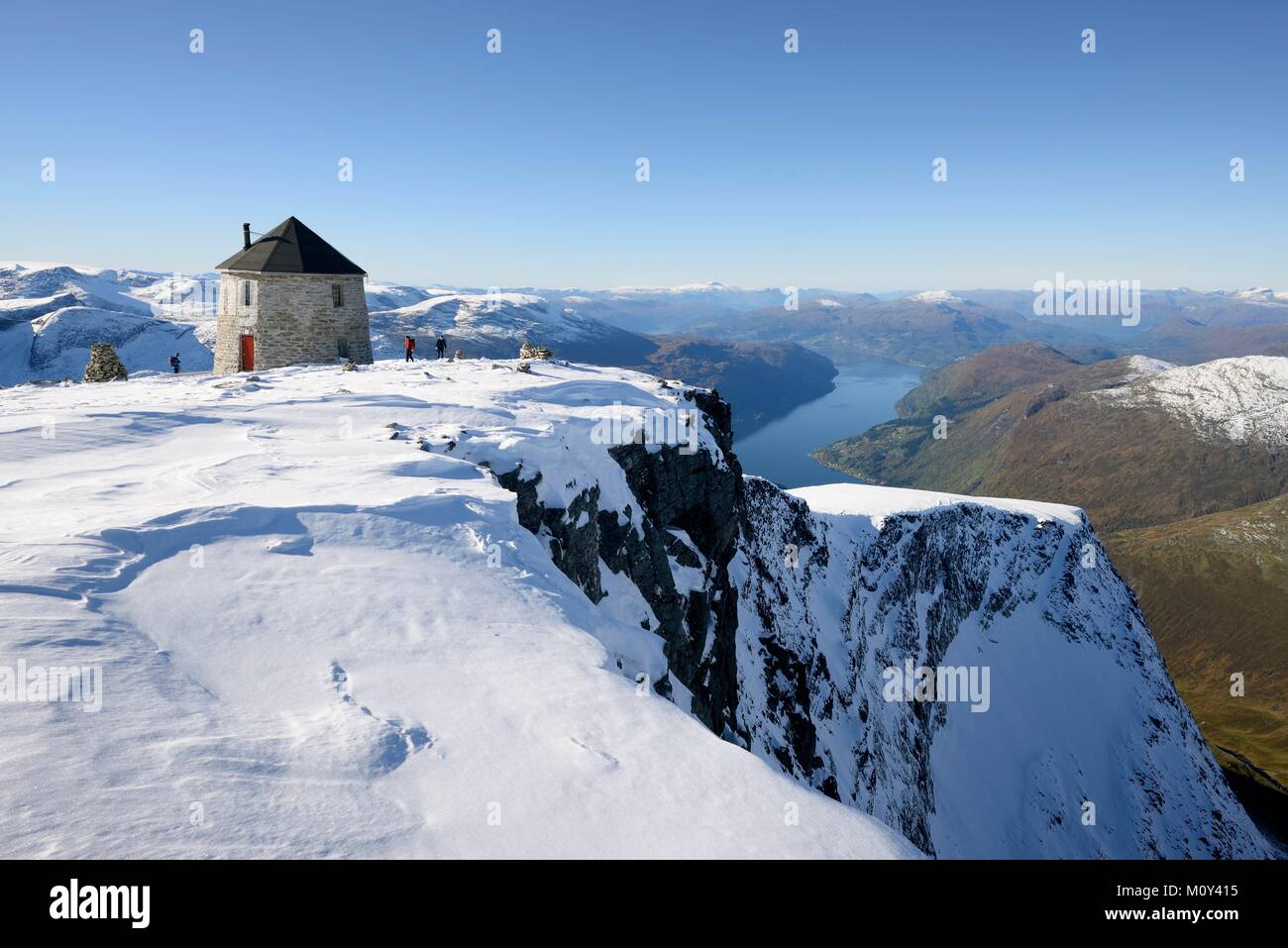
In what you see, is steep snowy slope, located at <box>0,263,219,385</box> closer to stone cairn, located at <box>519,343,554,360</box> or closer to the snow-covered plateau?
stone cairn, located at <box>519,343,554,360</box>

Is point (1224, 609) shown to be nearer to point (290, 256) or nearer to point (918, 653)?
point (918, 653)

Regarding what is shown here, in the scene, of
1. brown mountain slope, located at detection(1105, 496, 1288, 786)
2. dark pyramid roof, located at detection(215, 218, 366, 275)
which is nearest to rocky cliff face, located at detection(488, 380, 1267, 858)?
dark pyramid roof, located at detection(215, 218, 366, 275)

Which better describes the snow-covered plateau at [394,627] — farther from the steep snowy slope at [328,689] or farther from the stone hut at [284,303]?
the stone hut at [284,303]

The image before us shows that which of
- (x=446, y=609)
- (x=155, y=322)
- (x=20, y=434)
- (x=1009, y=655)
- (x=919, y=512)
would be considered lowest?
(x=1009, y=655)

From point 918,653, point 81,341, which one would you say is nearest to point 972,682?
point 918,653

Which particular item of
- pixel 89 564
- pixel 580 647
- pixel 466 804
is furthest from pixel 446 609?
pixel 89 564

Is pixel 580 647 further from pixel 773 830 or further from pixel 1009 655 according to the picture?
pixel 1009 655
